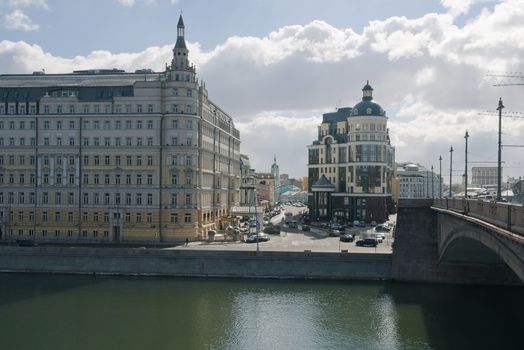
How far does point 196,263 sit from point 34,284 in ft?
47.4

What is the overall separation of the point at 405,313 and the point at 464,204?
9.75 metres

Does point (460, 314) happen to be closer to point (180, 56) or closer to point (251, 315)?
point (251, 315)

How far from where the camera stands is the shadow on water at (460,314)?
1380 inches

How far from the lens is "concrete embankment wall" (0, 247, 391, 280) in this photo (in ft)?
171

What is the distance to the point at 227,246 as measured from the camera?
6072 centimetres

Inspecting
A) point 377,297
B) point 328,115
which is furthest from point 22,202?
point 328,115

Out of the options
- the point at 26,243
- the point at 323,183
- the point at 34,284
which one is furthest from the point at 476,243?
the point at 323,183

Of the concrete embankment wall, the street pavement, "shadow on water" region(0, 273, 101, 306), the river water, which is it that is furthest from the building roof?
"shadow on water" region(0, 273, 101, 306)

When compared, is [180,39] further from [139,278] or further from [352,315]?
[352,315]

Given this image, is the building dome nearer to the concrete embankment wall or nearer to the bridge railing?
the concrete embankment wall

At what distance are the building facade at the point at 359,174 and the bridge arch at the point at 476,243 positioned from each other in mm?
42757

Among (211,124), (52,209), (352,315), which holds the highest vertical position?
(211,124)

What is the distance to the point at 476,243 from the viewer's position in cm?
4381

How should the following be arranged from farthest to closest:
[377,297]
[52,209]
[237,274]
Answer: [52,209], [237,274], [377,297]
